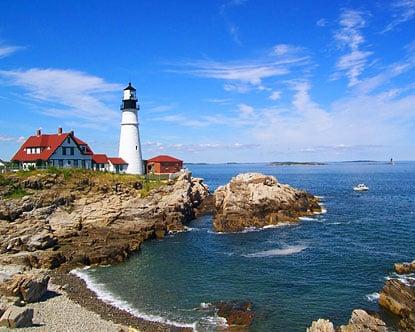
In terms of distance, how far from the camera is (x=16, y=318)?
2298 cm

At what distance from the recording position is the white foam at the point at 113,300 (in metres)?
26.2

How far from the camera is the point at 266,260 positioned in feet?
125

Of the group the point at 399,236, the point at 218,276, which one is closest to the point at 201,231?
the point at 218,276

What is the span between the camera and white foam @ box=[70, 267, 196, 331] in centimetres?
2617

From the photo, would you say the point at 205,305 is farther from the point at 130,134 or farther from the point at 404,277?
the point at 130,134

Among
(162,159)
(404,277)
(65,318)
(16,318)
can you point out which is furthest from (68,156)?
(404,277)

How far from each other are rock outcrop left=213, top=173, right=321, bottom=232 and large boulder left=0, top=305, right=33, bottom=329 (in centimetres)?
3033

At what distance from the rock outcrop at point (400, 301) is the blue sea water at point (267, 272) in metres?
0.86

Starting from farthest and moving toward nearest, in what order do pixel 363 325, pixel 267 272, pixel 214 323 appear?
pixel 267 272 → pixel 214 323 → pixel 363 325

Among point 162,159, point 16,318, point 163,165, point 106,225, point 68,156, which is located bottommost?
point 16,318

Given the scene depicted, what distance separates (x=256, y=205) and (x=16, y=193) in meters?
30.7

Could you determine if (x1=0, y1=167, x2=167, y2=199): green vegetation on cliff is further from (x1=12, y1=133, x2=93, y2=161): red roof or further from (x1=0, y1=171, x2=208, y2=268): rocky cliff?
(x1=12, y1=133, x2=93, y2=161): red roof

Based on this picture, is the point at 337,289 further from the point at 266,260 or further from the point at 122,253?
the point at 122,253

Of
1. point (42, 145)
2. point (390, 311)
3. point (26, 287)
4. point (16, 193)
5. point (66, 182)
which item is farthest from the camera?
point (42, 145)
